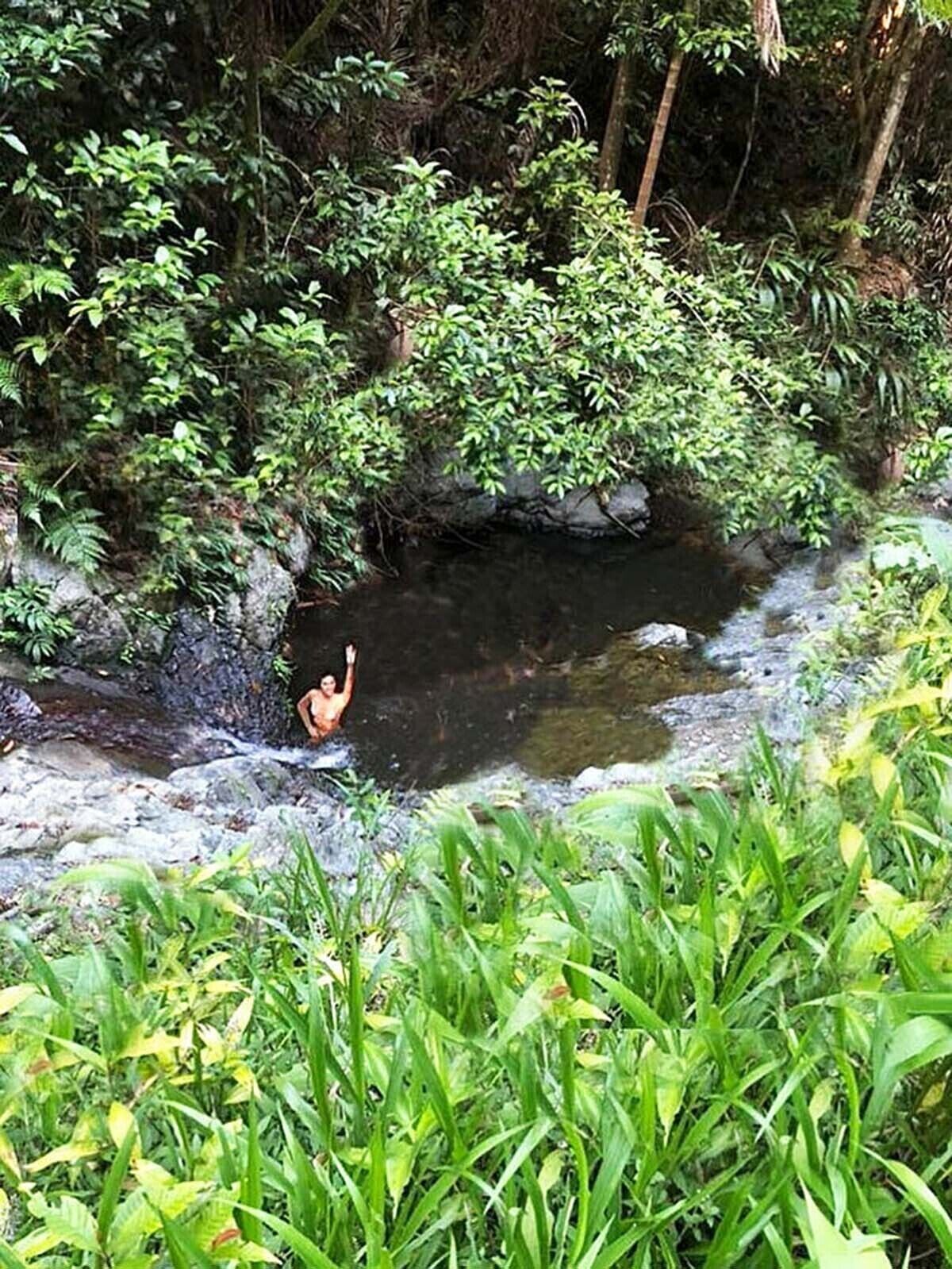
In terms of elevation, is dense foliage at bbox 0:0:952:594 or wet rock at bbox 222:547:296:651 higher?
dense foliage at bbox 0:0:952:594

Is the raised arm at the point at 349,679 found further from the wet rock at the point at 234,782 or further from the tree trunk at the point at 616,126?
the tree trunk at the point at 616,126

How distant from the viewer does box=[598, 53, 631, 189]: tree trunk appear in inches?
287

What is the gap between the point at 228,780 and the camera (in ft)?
14.1

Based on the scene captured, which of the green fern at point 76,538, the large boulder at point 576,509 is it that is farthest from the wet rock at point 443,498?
the green fern at point 76,538

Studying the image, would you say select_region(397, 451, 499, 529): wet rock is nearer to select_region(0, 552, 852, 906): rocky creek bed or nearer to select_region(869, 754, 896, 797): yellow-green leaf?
select_region(0, 552, 852, 906): rocky creek bed

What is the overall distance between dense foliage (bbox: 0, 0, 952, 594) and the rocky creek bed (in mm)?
925

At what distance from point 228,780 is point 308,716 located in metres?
1.07

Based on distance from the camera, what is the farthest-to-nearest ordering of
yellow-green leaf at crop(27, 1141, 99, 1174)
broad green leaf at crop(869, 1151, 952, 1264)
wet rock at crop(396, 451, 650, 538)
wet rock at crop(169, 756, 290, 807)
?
wet rock at crop(396, 451, 650, 538) → wet rock at crop(169, 756, 290, 807) → yellow-green leaf at crop(27, 1141, 99, 1174) → broad green leaf at crop(869, 1151, 952, 1264)

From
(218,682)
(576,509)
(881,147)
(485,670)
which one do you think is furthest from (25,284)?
(881,147)

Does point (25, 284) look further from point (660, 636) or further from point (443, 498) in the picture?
point (660, 636)

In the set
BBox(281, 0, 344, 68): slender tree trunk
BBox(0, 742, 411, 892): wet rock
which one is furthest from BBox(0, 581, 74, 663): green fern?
BBox(281, 0, 344, 68): slender tree trunk

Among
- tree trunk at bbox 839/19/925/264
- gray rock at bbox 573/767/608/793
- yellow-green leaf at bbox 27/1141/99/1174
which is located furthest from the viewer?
tree trunk at bbox 839/19/925/264

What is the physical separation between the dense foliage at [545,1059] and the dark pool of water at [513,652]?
3182 millimetres

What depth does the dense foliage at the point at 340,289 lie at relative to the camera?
4754mm
